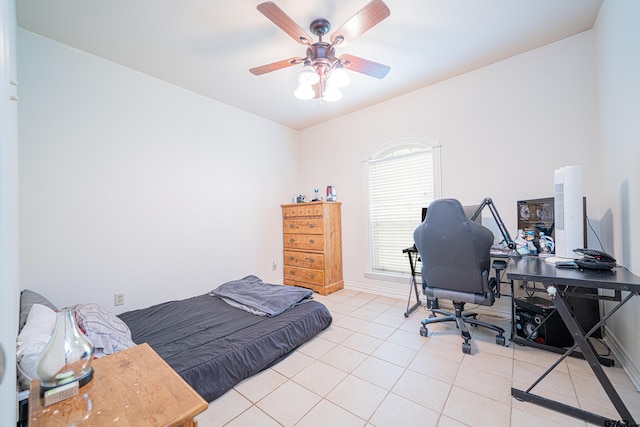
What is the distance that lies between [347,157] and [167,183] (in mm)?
2506

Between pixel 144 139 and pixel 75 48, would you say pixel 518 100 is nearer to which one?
pixel 144 139

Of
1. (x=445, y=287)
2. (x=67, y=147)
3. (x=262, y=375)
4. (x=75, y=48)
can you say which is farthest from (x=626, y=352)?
(x=75, y=48)

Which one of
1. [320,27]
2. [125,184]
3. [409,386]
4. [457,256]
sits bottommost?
[409,386]

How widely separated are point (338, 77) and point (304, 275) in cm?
279

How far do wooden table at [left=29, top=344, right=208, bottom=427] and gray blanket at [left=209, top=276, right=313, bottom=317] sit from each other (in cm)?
147

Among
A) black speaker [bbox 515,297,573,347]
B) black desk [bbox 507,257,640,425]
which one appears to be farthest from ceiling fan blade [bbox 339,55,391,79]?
black speaker [bbox 515,297,573,347]

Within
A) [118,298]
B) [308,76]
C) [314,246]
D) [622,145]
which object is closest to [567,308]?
[622,145]

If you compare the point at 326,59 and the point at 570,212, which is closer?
the point at 570,212

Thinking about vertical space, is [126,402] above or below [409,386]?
above

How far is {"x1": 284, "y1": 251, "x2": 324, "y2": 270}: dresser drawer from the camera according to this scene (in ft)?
12.2

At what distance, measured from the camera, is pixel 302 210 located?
155 inches

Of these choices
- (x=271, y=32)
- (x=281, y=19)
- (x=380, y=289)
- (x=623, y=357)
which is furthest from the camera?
(x=380, y=289)

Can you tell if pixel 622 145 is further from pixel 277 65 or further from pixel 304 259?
pixel 304 259

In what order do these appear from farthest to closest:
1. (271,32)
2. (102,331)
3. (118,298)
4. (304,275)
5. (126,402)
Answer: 1. (304,275)
2. (118,298)
3. (271,32)
4. (102,331)
5. (126,402)
